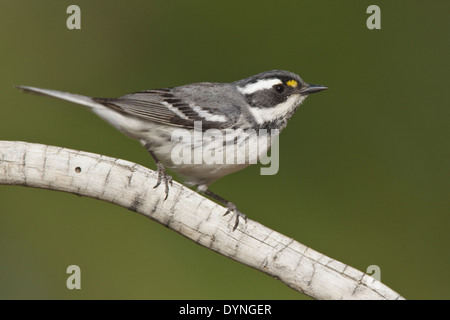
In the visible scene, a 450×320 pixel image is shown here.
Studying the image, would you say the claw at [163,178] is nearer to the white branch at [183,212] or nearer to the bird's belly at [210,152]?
the white branch at [183,212]

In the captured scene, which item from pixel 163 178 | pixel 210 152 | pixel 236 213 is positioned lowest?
pixel 236 213

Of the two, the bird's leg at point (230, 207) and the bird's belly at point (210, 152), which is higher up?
the bird's belly at point (210, 152)

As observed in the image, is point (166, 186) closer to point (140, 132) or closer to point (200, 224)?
point (200, 224)

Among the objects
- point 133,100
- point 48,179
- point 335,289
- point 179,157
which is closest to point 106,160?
point 48,179

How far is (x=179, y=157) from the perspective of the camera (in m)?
2.11

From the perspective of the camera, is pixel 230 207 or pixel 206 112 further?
pixel 206 112

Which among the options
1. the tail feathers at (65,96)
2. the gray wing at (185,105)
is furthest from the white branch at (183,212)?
the gray wing at (185,105)

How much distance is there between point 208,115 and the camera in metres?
2.23

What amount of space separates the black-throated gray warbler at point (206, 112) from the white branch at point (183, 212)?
289 millimetres

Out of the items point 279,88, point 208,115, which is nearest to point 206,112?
point 208,115

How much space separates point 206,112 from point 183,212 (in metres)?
0.58

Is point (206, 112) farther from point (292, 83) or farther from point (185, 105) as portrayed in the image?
point (292, 83)

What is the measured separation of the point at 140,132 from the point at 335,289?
1065 mm

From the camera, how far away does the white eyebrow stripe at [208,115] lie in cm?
218
